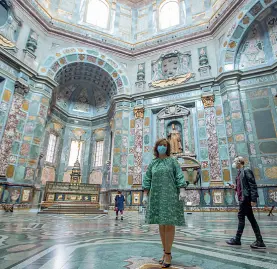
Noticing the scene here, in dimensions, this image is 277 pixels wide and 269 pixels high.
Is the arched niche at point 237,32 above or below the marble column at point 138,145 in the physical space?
above

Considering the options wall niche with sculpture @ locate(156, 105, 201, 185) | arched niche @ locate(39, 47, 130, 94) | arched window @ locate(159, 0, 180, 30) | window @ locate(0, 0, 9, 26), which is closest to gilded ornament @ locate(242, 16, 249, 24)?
arched window @ locate(159, 0, 180, 30)

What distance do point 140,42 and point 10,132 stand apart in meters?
11.7

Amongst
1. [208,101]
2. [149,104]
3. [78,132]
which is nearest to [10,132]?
[78,132]

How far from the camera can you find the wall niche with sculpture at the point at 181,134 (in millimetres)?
11391

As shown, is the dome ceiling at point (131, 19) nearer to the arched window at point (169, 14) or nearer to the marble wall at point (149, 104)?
the arched window at point (169, 14)

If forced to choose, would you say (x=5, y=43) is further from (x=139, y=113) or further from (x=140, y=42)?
(x=140, y=42)

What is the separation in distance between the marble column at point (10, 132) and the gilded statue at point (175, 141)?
8826mm

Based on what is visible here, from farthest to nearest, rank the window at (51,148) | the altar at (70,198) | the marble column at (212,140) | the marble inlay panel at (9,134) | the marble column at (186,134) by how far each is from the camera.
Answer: the window at (51,148), the marble column at (186,134), the marble column at (212,140), the marble inlay panel at (9,134), the altar at (70,198)

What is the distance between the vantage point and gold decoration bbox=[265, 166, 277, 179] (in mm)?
9664

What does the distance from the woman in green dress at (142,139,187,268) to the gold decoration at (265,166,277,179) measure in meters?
9.86

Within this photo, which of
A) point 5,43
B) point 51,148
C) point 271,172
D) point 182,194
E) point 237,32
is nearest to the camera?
point 182,194

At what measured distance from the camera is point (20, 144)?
1074 cm

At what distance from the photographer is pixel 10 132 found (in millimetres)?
10328

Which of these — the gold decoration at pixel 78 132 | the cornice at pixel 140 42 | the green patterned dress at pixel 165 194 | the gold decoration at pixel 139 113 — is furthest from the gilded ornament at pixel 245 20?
the gold decoration at pixel 78 132
